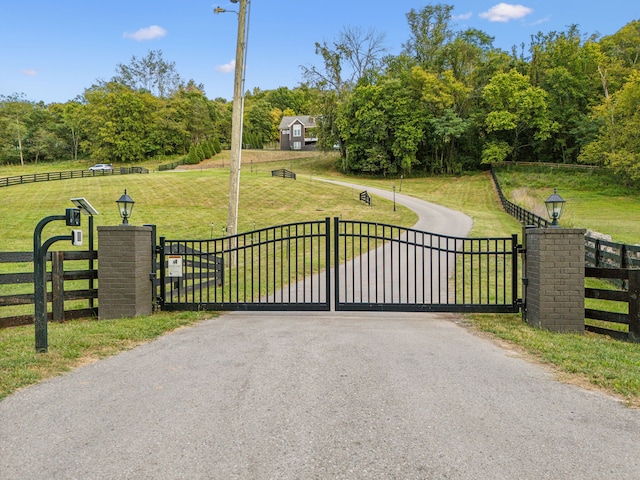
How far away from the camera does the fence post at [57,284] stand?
693cm

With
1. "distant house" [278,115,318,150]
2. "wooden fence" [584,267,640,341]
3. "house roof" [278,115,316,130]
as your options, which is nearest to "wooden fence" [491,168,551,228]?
"wooden fence" [584,267,640,341]

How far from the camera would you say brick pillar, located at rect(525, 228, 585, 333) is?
665cm

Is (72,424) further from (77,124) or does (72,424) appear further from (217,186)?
(77,124)

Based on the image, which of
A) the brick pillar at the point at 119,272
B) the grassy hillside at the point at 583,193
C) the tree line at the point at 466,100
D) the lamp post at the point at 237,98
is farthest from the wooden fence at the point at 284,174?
the brick pillar at the point at 119,272

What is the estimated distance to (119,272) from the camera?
726cm

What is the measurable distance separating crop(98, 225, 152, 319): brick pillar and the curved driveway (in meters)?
2.01

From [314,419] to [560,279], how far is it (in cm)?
491

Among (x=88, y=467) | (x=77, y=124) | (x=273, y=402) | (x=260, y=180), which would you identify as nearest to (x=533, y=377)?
(x=273, y=402)

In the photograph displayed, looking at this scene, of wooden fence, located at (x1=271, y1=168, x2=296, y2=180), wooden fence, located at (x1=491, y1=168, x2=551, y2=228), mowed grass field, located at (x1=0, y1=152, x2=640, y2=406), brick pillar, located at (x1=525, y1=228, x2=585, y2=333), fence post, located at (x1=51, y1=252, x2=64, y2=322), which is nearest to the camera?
mowed grass field, located at (x1=0, y1=152, x2=640, y2=406)

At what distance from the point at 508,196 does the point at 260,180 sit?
22142 millimetres

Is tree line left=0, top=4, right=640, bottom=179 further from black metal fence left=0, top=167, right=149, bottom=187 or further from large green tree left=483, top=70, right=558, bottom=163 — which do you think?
black metal fence left=0, top=167, right=149, bottom=187

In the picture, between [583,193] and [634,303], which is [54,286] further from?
[583,193]

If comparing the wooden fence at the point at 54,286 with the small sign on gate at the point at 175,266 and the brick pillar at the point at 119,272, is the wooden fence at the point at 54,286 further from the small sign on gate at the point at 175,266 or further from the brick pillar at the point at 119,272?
the small sign on gate at the point at 175,266

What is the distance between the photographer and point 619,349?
5.73 meters
